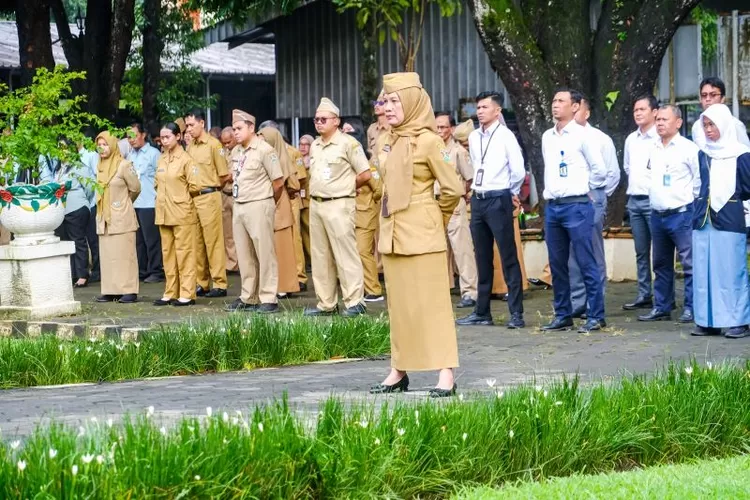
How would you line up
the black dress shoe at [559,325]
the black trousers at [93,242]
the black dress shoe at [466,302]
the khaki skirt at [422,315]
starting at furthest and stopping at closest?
the black trousers at [93,242] < the black dress shoe at [466,302] < the black dress shoe at [559,325] < the khaki skirt at [422,315]

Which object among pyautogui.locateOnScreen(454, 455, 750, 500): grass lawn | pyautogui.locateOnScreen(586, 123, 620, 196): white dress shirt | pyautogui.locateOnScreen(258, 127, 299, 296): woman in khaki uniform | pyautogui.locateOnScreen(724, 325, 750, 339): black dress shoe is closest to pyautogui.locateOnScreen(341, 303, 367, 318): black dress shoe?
pyautogui.locateOnScreen(258, 127, 299, 296): woman in khaki uniform

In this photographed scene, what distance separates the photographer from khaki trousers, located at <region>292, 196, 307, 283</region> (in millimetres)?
18812

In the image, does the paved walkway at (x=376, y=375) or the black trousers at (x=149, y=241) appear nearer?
the paved walkway at (x=376, y=375)

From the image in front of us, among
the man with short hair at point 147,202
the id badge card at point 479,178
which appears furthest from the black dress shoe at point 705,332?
the man with short hair at point 147,202

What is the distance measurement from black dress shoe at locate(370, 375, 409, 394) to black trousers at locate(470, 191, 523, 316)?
4.27 meters

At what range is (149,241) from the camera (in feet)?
66.3

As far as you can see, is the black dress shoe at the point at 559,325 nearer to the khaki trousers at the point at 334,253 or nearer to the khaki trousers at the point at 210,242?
the khaki trousers at the point at 334,253

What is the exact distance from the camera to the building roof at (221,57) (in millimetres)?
33969

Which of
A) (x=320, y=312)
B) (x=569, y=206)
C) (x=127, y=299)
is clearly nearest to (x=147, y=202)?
(x=127, y=299)

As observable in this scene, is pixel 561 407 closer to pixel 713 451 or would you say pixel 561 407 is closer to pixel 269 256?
pixel 713 451

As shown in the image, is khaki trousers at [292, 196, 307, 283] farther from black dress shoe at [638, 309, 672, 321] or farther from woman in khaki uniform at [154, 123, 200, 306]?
black dress shoe at [638, 309, 672, 321]

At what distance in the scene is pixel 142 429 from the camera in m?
6.40

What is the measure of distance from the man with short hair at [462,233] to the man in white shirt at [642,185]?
67.9 inches

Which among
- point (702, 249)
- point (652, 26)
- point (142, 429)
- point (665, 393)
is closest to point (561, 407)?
point (665, 393)
